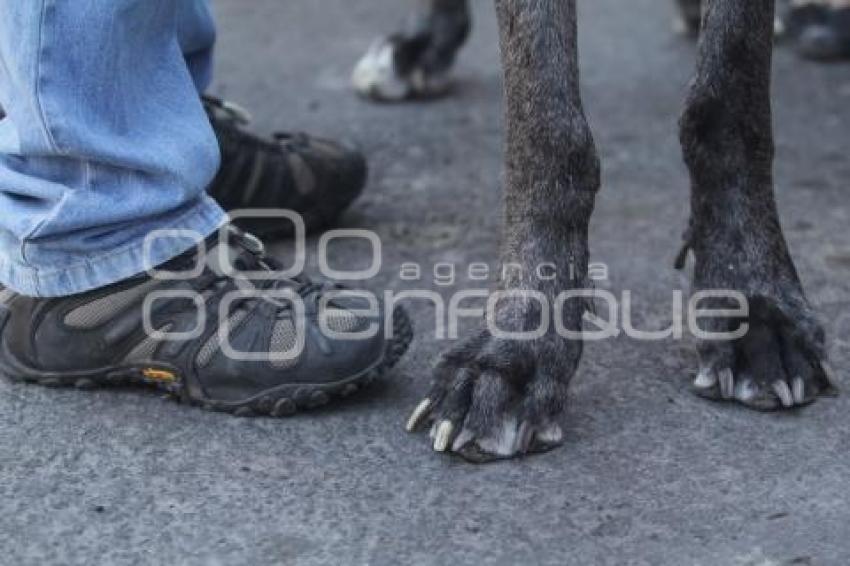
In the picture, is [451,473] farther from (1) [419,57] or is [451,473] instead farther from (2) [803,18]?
(2) [803,18]

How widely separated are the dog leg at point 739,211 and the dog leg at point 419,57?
1797mm

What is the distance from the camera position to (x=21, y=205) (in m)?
2.14

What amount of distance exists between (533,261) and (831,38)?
254 centimetres

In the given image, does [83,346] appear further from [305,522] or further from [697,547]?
[697,547]

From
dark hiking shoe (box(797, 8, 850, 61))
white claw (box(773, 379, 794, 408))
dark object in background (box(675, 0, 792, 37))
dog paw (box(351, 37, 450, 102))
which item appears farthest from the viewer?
dark object in background (box(675, 0, 792, 37))

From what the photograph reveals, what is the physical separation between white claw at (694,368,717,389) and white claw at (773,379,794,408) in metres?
0.10

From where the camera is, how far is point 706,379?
2.19 meters

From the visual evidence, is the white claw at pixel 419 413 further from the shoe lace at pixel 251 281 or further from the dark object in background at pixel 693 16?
the dark object in background at pixel 693 16

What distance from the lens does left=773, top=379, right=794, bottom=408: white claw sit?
6.95 feet

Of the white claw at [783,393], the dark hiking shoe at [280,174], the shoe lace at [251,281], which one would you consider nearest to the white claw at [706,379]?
the white claw at [783,393]

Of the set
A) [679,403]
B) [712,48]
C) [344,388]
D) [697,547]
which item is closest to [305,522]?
[344,388]

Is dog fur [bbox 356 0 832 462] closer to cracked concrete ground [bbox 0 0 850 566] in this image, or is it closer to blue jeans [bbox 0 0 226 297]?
cracked concrete ground [bbox 0 0 850 566]

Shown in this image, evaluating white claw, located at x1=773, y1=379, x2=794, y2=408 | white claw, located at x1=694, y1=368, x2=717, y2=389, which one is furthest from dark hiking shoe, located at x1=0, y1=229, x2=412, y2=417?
white claw, located at x1=773, y1=379, x2=794, y2=408

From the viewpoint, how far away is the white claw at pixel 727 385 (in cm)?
216
